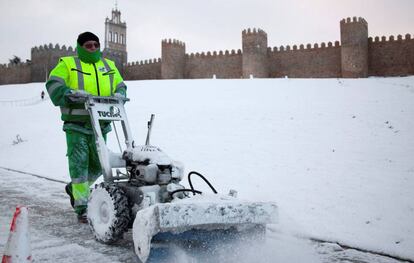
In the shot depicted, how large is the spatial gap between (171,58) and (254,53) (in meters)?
10.1

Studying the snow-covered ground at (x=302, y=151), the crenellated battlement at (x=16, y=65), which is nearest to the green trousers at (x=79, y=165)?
the snow-covered ground at (x=302, y=151)

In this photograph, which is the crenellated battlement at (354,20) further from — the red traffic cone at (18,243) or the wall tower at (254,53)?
the red traffic cone at (18,243)

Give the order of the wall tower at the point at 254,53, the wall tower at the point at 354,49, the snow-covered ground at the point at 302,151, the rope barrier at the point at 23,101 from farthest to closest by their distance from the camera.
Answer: the wall tower at the point at 254,53 → the wall tower at the point at 354,49 → the rope barrier at the point at 23,101 → the snow-covered ground at the point at 302,151

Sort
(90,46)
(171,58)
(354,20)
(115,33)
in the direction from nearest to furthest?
1. (90,46)
2. (354,20)
3. (171,58)
4. (115,33)

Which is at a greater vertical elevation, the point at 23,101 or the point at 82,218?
the point at 23,101

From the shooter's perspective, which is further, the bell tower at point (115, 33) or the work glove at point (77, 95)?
the bell tower at point (115, 33)

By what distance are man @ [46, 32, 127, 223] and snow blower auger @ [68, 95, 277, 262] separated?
14.2 inches

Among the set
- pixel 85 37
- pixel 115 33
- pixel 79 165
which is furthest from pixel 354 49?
pixel 115 33

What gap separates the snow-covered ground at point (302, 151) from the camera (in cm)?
412

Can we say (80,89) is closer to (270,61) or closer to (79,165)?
(79,165)

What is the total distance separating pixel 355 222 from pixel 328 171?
1971mm

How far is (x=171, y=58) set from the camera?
4316 centimetres

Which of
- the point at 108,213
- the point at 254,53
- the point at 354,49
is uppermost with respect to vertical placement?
the point at 254,53

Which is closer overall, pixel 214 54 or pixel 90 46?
pixel 90 46
